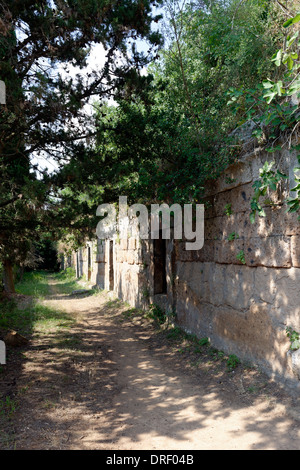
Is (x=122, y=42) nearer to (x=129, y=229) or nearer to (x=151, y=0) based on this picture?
(x=151, y=0)

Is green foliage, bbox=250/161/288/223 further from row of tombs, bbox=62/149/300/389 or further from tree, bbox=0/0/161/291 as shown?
tree, bbox=0/0/161/291

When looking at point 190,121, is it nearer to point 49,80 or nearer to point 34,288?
point 49,80

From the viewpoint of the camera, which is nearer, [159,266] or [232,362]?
[232,362]

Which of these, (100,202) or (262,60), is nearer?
(262,60)

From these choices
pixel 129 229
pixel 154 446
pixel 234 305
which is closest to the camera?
pixel 154 446

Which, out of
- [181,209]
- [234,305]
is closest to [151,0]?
[181,209]

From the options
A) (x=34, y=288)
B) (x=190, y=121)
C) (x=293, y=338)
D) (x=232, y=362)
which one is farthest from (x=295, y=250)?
(x=34, y=288)

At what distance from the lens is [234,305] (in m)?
5.14

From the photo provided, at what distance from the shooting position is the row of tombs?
160 inches

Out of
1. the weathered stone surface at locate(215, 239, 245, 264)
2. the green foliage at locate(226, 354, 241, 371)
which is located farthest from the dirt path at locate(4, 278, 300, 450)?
the weathered stone surface at locate(215, 239, 245, 264)

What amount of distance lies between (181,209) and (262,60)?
2746mm

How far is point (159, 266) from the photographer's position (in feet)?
29.3

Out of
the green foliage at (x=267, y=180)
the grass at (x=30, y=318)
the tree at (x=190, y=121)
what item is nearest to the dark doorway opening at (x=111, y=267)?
the grass at (x=30, y=318)

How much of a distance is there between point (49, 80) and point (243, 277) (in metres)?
4.04
